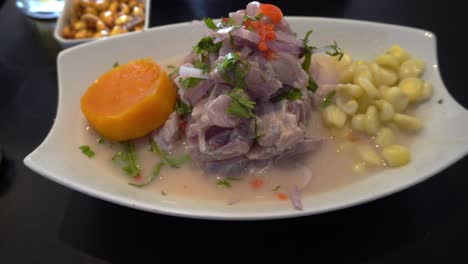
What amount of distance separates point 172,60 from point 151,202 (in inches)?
38.7

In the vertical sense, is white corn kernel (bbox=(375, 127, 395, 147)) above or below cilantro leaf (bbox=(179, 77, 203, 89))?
below

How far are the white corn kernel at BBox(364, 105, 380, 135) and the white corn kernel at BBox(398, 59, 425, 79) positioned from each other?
27 centimetres

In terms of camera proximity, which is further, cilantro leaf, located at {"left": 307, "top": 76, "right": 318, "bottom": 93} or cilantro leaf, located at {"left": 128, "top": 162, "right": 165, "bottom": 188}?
cilantro leaf, located at {"left": 307, "top": 76, "right": 318, "bottom": 93}

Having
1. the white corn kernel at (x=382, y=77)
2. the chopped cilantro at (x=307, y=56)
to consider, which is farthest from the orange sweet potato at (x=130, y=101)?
the white corn kernel at (x=382, y=77)

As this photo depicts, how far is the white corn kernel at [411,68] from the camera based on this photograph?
1926mm

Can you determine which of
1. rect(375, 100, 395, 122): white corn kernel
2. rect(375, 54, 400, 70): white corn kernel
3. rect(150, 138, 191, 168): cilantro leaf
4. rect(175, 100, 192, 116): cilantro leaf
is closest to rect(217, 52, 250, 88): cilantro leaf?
rect(175, 100, 192, 116): cilantro leaf

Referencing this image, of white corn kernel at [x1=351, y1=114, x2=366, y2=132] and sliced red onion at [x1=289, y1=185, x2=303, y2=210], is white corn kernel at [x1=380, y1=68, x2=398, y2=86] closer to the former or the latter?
white corn kernel at [x1=351, y1=114, x2=366, y2=132]

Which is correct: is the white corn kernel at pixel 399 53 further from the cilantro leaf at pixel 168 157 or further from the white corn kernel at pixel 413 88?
the cilantro leaf at pixel 168 157

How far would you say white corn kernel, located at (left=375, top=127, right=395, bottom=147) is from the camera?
5.81ft

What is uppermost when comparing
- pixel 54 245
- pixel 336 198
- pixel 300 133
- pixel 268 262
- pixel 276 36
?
pixel 276 36

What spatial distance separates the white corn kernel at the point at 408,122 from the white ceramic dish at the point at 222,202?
41mm

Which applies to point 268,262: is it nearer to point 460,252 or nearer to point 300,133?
point 300,133

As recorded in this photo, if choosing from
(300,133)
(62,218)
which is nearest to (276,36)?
(300,133)

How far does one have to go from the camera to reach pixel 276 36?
1.67 metres
